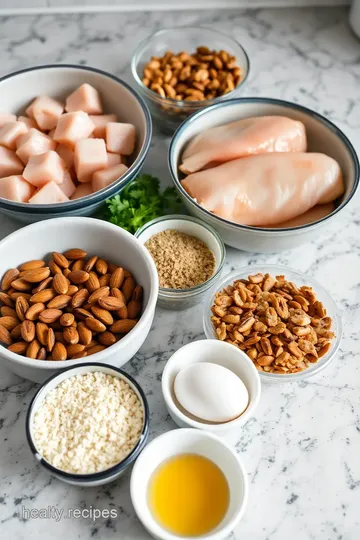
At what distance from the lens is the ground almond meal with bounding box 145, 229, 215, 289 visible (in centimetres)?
129

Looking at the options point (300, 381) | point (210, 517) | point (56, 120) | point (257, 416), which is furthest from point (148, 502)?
point (56, 120)

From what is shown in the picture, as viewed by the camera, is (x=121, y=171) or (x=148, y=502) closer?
(x=148, y=502)

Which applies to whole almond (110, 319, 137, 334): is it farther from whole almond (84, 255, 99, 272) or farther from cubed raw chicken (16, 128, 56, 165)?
cubed raw chicken (16, 128, 56, 165)

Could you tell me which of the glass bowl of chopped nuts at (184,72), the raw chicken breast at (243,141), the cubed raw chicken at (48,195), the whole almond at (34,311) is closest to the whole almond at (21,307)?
the whole almond at (34,311)

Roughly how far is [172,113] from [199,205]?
0.38m

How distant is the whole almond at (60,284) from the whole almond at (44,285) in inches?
0.5

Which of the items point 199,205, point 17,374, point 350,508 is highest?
point 199,205

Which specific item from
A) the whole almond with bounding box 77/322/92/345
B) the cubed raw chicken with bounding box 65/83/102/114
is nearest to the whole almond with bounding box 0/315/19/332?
the whole almond with bounding box 77/322/92/345

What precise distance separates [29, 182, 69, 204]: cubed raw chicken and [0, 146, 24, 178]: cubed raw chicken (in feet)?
0.40

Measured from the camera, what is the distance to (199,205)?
1342mm

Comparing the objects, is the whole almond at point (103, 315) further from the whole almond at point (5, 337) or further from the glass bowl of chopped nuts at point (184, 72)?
the glass bowl of chopped nuts at point (184, 72)

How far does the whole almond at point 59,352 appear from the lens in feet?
3.70

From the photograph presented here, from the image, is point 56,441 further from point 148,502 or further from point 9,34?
point 9,34

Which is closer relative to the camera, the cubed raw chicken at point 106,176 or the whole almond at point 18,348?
the whole almond at point 18,348
